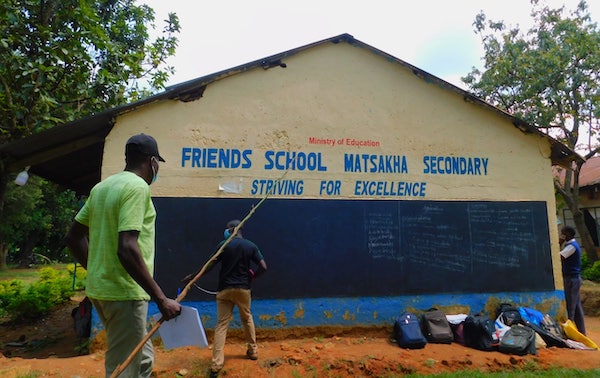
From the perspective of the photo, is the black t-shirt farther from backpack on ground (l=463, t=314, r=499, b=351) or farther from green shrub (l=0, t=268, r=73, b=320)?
green shrub (l=0, t=268, r=73, b=320)

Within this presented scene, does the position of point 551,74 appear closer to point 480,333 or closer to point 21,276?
point 480,333

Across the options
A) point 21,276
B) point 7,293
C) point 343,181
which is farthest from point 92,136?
point 21,276

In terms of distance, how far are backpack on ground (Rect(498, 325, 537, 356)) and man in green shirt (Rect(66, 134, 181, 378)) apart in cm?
549

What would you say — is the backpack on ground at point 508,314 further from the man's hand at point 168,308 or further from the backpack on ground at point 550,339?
the man's hand at point 168,308

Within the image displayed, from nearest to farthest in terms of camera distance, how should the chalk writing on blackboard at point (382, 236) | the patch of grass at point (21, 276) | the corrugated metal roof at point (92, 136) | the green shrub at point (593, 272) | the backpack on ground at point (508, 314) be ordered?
1. the corrugated metal roof at point (92, 136)
2. the backpack on ground at point (508, 314)
3. the chalk writing on blackboard at point (382, 236)
4. the green shrub at point (593, 272)
5. the patch of grass at point (21, 276)

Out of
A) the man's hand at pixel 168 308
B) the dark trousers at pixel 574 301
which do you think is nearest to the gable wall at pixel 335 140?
the dark trousers at pixel 574 301

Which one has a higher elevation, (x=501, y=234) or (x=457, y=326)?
(x=501, y=234)

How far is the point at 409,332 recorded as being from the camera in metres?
6.26

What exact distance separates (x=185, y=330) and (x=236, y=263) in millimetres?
2715

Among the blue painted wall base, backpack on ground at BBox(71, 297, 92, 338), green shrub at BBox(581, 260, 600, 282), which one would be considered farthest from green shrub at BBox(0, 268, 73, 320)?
green shrub at BBox(581, 260, 600, 282)

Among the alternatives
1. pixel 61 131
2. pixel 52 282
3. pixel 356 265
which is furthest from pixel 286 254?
pixel 52 282

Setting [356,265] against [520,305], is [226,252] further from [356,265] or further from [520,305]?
[520,305]

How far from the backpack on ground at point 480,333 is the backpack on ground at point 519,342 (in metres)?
0.15

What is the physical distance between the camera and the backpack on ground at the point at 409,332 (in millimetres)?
6172
